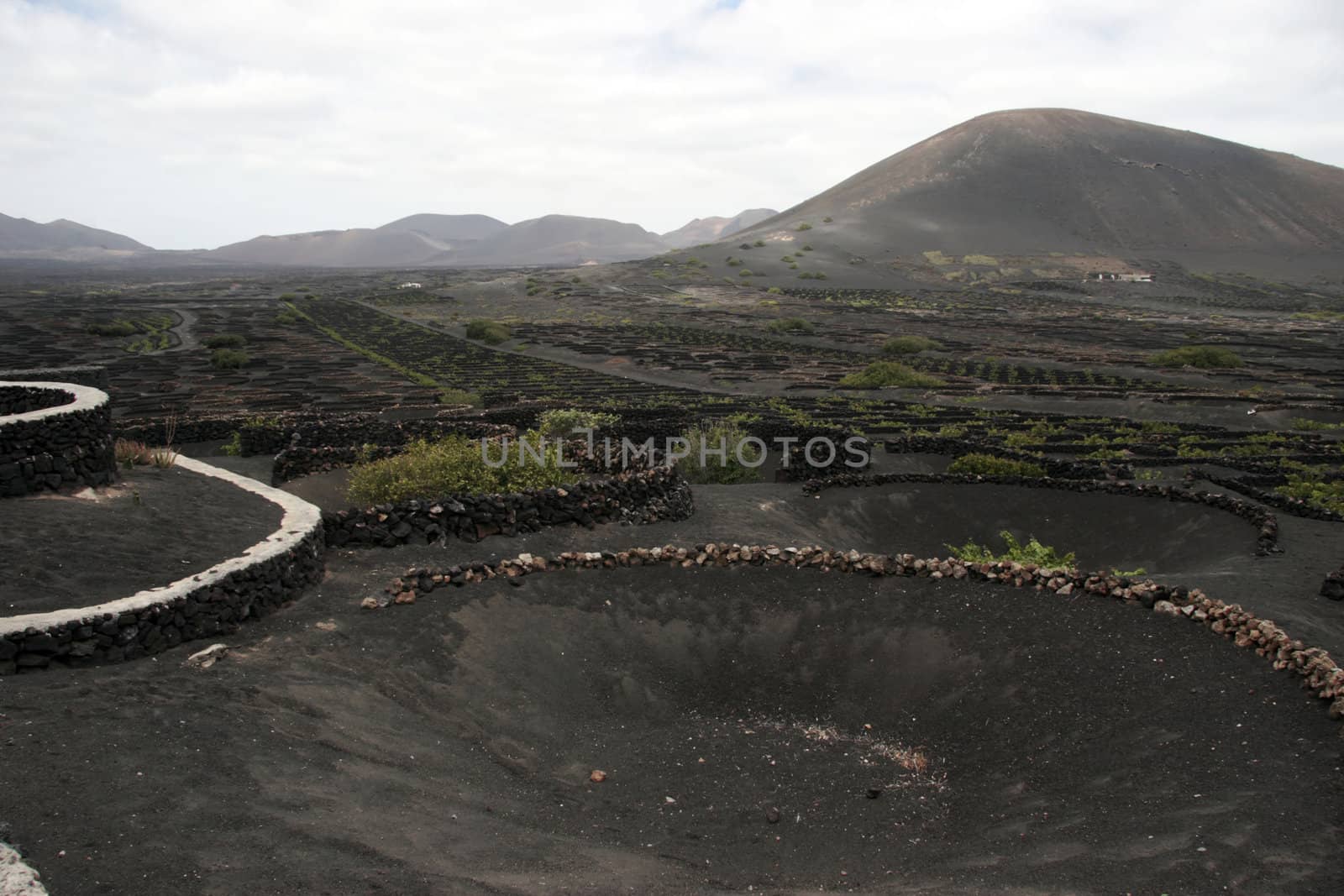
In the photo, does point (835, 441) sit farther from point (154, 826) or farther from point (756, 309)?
point (756, 309)

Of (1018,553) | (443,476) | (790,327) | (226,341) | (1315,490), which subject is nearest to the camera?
(1018,553)

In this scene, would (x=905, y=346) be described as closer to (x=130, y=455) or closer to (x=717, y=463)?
(x=717, y=463)

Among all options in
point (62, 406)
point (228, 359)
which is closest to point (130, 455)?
point (62, 406)

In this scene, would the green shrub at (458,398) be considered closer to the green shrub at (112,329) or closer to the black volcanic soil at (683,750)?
the black volcanic soil at (683,750)

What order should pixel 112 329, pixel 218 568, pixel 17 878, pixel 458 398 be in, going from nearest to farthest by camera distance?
pixel 17 878 → pixel 218 568 → pixel 458 398 → pixel 112 329

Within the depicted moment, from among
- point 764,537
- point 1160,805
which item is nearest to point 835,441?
point 764,537

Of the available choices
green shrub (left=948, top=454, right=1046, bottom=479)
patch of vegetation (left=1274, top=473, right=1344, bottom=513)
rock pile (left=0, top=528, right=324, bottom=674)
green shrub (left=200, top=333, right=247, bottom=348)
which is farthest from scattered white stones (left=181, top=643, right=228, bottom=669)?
green shrub (left=200, top=333, right=247, bottom=348)

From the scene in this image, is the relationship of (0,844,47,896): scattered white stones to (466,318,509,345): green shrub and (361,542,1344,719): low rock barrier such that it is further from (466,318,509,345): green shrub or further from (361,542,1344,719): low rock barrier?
(466,318,509,345): green shrub
